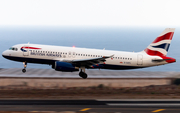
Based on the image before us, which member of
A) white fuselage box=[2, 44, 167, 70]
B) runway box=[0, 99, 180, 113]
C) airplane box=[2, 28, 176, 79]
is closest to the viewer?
runway box=[0, 99, 180, 113]

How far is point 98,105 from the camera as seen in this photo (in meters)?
25.8

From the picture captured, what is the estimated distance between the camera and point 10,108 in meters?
23.8

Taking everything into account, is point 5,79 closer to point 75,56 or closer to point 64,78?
point 64,78

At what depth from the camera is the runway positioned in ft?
77.9

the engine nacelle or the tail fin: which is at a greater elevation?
the tail fin

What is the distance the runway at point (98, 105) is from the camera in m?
23.8

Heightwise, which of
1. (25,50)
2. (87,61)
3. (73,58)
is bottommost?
(87,61)

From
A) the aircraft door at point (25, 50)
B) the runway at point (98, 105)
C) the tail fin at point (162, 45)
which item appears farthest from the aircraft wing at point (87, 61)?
the tail fin at point (162, 45)

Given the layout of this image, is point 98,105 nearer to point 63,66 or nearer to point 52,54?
point 63,66

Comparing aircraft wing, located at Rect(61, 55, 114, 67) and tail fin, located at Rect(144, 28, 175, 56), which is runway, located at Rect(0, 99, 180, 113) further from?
tail fin, located at Rect(144, 28, 175, 56)

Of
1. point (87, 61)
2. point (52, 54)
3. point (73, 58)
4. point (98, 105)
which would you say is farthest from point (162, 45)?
point (98, 105)

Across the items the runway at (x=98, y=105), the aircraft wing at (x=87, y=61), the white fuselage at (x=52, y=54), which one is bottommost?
the runway at (x=98, y=105)

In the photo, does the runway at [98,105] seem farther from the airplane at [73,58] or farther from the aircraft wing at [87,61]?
the airplane at [73,58]

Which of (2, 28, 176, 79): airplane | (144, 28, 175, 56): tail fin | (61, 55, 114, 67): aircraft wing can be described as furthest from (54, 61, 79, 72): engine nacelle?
(144, 28, 175, 56): tail fin
